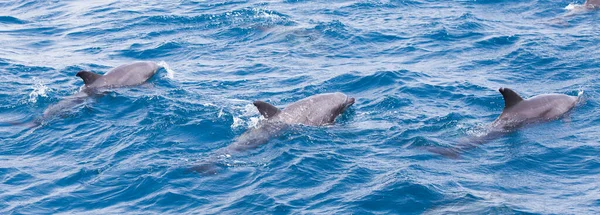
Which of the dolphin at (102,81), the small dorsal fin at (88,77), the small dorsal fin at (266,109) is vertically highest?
the small dorsal fin at (88,77)

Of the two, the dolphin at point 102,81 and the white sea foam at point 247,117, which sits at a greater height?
the dolphin at point 102,81

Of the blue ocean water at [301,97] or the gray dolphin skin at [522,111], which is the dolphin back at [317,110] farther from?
the gray dolphin skin at [522,111]

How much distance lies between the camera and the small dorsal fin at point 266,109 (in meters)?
22.3

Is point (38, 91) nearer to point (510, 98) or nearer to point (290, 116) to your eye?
point (290, 116)

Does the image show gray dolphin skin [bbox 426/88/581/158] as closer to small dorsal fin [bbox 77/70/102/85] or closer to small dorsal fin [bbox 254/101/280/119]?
small dorsal fin [bbox 254/101/280/119]

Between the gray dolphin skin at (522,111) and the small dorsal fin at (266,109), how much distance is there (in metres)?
5.25

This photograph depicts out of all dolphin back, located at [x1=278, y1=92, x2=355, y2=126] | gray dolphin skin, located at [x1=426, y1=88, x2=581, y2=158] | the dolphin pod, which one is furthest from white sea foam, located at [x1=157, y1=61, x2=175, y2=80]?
gray dolphin skin, located at [x1=426, y1=88, x2=581, y2=158]

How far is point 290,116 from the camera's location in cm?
2289

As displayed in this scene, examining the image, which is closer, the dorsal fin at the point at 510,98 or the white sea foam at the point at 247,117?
the dorsal fin at the point at 510,98

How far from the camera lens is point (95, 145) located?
22266mm

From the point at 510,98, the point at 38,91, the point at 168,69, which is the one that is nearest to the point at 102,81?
the point at 38,91

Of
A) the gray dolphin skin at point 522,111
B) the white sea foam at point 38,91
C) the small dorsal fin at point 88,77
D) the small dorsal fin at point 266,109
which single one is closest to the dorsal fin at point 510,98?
the gray dolphin skin at point 522,111

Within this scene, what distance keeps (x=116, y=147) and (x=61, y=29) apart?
17968mm

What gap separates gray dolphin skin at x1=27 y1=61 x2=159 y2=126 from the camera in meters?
25.2
